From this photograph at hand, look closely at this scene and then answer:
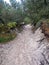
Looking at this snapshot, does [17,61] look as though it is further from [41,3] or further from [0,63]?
[41,3]

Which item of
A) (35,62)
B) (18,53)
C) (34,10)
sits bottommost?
(34,10)

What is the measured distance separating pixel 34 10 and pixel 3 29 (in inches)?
337

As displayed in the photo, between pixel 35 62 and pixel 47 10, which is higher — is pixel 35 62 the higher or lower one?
the higher one

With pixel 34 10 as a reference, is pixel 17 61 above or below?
above

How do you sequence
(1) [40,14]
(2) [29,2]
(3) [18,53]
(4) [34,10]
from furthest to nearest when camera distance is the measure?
1. (2) [29,2]
2. (4) [34,10]
3. (1) [40,14]
4. (3) [18,53]

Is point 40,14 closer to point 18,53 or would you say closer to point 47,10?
point 47,10

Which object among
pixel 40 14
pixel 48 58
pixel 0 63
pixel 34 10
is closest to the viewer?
pixel 48 58

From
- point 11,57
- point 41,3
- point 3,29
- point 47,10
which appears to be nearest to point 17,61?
point 11,57

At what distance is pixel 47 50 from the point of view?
9219 mm

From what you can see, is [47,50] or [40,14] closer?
[47,50]

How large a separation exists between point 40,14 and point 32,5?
11.7 ft

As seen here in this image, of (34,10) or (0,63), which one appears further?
(34,10)

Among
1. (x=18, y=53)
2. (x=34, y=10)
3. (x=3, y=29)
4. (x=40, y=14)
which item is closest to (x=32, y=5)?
(x=34, y=10)

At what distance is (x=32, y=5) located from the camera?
25.4 m
